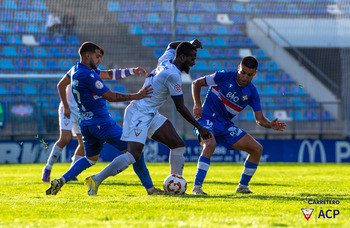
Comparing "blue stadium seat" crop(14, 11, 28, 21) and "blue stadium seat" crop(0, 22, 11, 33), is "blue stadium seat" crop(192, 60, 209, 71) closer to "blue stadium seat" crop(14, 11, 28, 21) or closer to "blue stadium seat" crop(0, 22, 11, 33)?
"blue stadium seat" crop(14, 11, 28, 21)

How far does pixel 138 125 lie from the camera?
606cm

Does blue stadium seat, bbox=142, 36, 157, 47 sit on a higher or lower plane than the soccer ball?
higher

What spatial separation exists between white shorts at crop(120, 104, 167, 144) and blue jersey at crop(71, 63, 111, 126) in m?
0.35

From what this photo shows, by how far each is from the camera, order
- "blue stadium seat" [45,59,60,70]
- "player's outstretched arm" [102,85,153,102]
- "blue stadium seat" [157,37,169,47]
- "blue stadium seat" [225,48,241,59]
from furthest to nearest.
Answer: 1. "blue stadium seat" [225,48,241,59]
2. "blue stadium seat" [157,37,169,47]
3. "blue stadium seat" [45,59,60,70]
4. "player's outstretched arm" [102,85,153,102]

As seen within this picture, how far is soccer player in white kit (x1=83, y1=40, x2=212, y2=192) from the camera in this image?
5988 millimetres

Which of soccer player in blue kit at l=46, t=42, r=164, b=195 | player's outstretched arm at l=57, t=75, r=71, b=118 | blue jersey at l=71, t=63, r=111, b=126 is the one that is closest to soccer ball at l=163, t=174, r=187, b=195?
soccer player in blue kit at l=46, t=42, r=164, b=195

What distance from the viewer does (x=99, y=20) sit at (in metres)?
20.7

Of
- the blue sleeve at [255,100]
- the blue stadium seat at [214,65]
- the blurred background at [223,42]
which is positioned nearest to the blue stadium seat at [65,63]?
the blurred background at [223,42]

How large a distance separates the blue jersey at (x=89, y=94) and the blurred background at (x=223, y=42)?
11563 mm

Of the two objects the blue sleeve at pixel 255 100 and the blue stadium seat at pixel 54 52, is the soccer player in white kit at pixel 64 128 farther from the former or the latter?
the blue stadium seat at pixel 54 52

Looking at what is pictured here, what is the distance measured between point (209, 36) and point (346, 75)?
5.27 metres

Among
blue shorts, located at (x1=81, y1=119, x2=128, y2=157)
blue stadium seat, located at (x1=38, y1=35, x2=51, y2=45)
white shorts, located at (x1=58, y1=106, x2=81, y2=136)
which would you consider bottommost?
white shorts, located at (x1=58, y1=106, x2=81, y2=136)

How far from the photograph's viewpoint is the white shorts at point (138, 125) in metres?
6.04

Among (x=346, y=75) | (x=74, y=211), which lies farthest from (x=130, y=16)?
(x=74, y=211)
